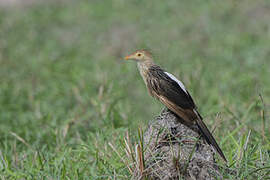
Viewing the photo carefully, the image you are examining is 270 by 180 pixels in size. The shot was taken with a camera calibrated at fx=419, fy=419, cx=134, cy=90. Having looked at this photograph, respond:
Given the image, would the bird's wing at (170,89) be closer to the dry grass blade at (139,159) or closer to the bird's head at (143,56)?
the bird's head at (143,56)

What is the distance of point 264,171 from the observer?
355 cm

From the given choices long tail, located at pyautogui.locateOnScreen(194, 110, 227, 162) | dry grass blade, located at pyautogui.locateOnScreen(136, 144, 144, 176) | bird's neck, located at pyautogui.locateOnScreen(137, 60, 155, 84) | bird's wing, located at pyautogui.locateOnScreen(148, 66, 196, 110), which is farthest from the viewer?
bird's neck, located at pyautogui.locateOnScreen(137, 60, 155, 84)

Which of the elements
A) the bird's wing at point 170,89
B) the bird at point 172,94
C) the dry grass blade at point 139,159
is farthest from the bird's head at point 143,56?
the dry grass blade at point 139,159

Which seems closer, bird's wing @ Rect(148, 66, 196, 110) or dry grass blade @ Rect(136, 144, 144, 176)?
dry grass blade @ Rect(136, 144, 144, 176)

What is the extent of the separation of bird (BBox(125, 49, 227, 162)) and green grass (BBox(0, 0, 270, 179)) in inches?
13.3

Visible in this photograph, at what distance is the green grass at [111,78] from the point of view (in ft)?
14.0

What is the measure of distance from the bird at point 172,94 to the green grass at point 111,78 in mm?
338

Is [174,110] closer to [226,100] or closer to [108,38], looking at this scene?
[226,100]

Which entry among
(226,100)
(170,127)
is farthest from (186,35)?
(170,127)

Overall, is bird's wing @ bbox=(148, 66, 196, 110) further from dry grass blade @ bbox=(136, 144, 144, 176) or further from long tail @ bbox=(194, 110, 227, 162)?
dry grass blade @ bbox=(136, 144, 144, 176)

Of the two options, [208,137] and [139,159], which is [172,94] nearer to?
[208,137]

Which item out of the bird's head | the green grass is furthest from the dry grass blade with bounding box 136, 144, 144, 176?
the bird's head

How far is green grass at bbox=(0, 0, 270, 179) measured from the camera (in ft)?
14.0

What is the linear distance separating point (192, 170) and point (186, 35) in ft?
26.3
